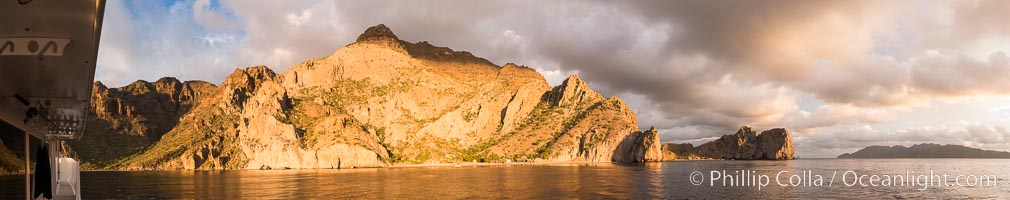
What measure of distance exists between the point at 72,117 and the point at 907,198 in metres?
91.8

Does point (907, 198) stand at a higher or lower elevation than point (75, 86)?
lower

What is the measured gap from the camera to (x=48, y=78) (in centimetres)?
1499

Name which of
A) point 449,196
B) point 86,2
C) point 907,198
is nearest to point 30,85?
point 86,2

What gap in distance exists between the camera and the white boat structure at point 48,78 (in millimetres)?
9234

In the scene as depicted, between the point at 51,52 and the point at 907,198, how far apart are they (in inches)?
3669

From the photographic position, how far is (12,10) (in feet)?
29.7

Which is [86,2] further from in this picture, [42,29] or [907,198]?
[907,198]

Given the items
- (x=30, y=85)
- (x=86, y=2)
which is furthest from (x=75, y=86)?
(x=86, y=2)

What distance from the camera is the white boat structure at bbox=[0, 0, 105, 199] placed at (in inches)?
364

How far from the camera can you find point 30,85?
15.9 m

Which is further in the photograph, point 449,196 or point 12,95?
point 449,196

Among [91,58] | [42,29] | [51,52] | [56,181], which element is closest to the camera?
[42,29]

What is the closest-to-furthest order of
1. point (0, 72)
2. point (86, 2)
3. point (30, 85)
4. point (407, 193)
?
point (86, 2), point (0, 72), point (30, 85), point (407, 193)

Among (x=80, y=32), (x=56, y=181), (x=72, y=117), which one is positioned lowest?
(x=56, y=181)
